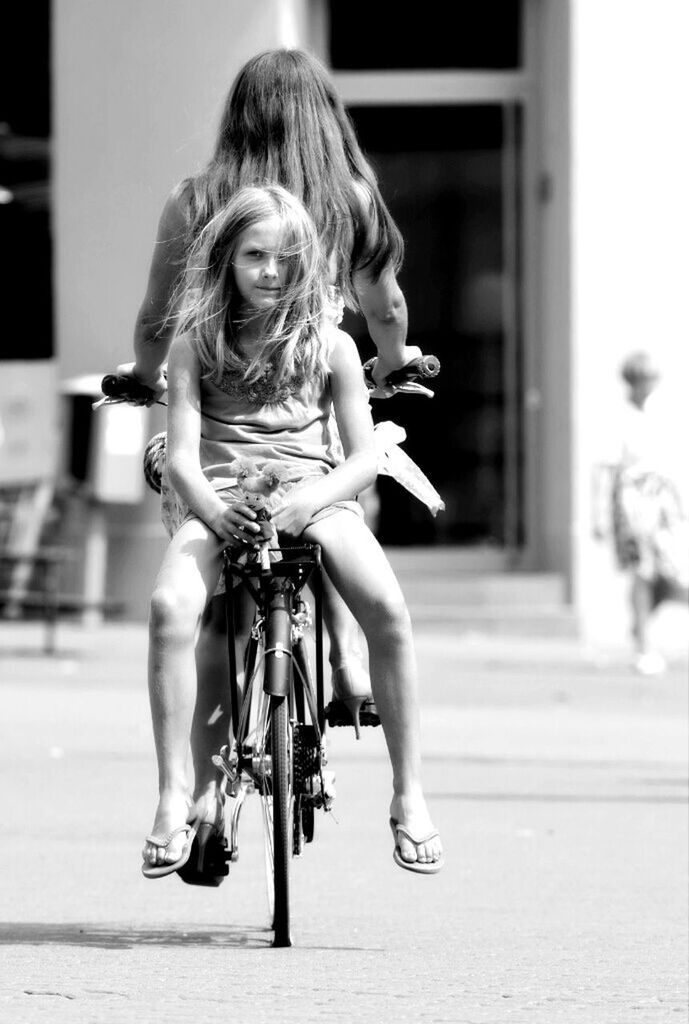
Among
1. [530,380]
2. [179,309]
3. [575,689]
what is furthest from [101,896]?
[530,380]

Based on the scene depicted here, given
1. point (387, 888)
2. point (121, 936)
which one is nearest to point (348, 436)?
point (121, 936)

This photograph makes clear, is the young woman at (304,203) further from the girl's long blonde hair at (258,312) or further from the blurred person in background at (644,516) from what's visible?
the blurred person in background at (644,516)

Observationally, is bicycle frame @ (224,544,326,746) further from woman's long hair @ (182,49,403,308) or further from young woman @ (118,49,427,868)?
woman's long hair @ (182,49,403,308)

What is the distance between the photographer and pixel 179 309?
5.19 m

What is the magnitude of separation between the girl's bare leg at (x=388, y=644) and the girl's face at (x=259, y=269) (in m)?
0.56

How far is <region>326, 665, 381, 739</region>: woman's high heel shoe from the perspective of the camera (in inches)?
210

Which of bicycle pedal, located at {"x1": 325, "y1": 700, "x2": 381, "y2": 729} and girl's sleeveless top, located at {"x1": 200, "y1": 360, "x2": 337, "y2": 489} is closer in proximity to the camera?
girl's sleeveless top, located at {"x1": 200, "y1": 360, "x2": 337, "y2": 489}

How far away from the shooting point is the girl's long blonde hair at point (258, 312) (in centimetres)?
502

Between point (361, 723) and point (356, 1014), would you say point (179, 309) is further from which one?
point (356, 1014)

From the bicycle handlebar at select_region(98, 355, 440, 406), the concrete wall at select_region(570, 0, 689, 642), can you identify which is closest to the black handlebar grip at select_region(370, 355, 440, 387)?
the bicycle handlebar at select_region(98, 355, 440, 406)

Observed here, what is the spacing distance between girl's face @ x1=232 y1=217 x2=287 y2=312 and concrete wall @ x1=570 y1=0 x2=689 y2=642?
9.44 m

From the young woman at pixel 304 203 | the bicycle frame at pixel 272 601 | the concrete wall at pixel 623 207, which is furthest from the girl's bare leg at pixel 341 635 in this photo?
the concrete wall at pixel 623 207

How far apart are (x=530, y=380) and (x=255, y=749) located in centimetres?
1022

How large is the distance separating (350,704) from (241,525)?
27.2 inches
